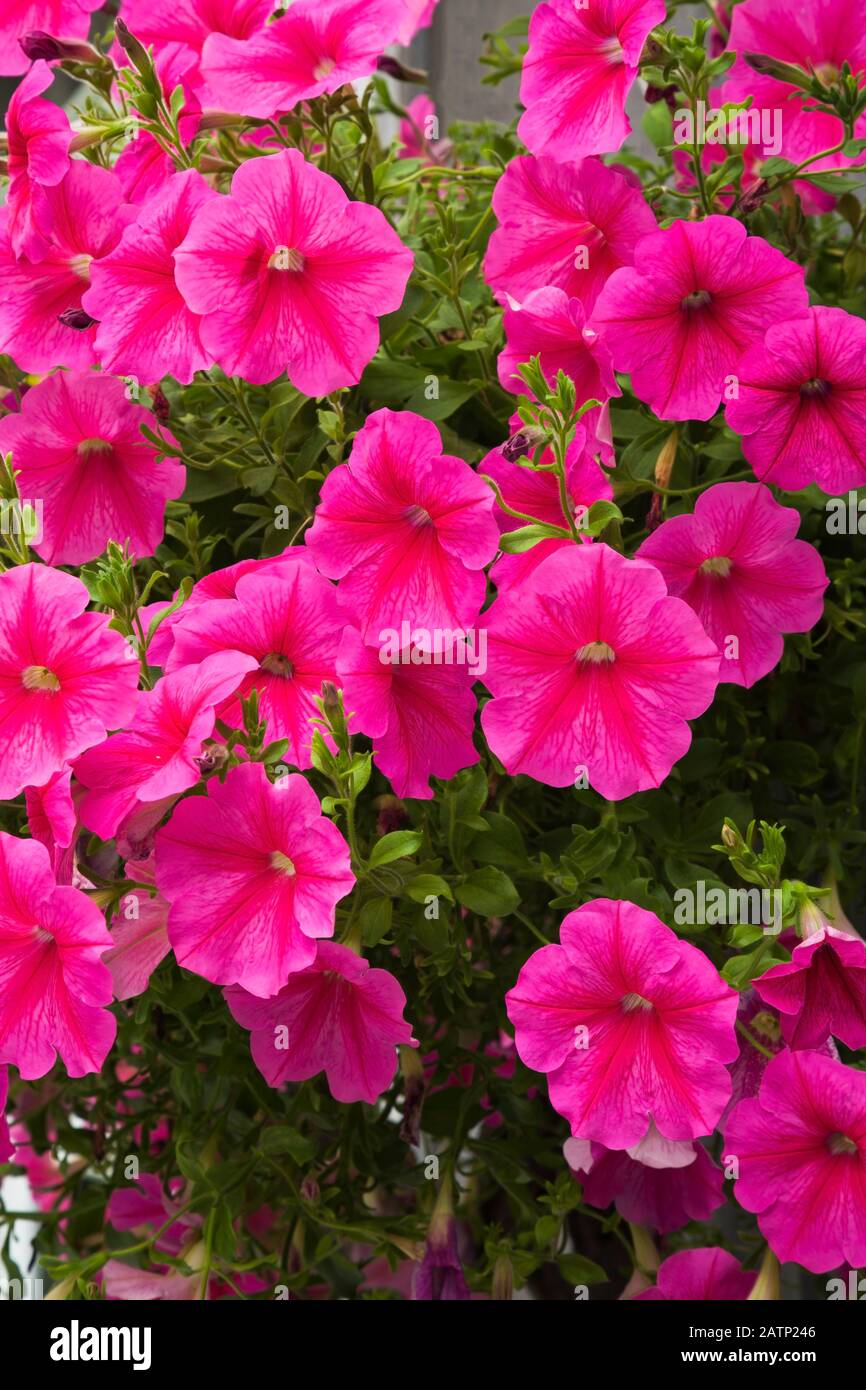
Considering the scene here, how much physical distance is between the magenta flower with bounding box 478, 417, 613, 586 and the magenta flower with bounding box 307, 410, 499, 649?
0.06ft

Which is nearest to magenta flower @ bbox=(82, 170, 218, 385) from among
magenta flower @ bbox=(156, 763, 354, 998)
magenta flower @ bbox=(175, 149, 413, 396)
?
magenta flower @ bbox=(175, 149, 413, 396)

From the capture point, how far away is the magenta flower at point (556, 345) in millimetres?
678

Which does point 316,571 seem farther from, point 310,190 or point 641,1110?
point 641,1110

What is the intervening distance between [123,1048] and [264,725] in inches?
15.9

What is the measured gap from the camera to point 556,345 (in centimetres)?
71

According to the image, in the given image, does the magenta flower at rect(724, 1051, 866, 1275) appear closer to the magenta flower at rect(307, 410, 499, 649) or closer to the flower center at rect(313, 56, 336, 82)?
the magenta flower at rect(307, 410, 499, 649)

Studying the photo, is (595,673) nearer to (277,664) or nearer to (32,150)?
(277,664)

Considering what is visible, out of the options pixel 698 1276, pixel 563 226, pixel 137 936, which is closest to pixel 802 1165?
pixel 698 1276

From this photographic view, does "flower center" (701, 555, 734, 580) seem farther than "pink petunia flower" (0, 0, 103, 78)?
No

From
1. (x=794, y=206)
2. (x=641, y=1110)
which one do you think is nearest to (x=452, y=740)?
(x=641, y=1110)

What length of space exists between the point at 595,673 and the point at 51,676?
0.27 meters

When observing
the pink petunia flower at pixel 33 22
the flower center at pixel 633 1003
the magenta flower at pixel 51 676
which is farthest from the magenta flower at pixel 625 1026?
the pink petunia flower at pixel 33 22

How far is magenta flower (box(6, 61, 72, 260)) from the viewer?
0.72 meters

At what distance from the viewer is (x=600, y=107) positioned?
71 centimetres
